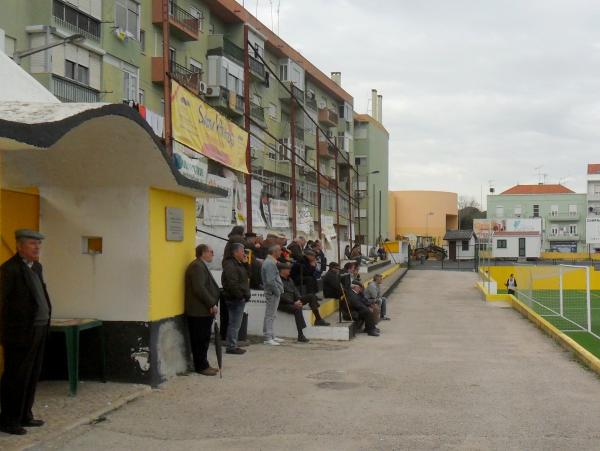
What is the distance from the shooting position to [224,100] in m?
37.3

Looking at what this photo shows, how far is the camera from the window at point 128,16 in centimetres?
2877

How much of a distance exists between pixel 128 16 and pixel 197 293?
74.5 ft

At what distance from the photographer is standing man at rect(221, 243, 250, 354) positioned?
1110 cm

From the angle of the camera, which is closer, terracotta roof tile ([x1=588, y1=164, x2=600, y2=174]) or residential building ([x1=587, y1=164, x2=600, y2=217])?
residential building ([x1=587, y1=164, x2=600, y2=217])

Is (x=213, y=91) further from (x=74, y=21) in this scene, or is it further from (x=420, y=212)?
(x=420, y=212)

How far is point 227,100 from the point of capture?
37500 millimetres

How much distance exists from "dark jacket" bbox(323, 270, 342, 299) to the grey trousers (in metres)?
3.19

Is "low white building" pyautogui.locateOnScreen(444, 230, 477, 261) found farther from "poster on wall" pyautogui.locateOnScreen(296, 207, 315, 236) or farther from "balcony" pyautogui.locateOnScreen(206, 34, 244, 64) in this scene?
"poster on wall" pyautogui.locateOnScreen(296, 207, 315, 236)

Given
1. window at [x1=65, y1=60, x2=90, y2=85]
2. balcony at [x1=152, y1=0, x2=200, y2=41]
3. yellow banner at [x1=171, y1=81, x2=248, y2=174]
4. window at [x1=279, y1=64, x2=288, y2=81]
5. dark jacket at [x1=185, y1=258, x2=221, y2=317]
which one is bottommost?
dark jacket at [x1=185, y1=258, x2=221, y2=317]

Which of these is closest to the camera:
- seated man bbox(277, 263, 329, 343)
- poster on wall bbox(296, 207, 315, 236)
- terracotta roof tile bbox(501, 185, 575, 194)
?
seated man bbox(277, 263, 329, 343)

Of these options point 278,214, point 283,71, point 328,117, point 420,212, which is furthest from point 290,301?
point 420,212

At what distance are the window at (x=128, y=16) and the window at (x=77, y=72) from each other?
2.98m

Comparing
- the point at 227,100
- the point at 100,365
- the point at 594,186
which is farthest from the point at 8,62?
the point at 594,186

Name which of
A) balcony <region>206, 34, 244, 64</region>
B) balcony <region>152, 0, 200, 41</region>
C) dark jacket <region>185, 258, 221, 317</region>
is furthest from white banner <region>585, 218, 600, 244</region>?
dark jacket <region>185, 258, 221, 317</region>
